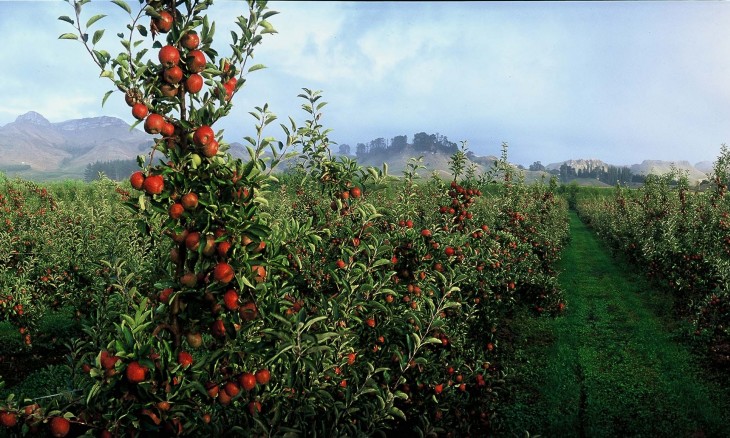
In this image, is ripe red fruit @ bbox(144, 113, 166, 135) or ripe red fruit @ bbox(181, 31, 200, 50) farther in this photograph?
ripe red fruit @ bbox(181, 31, 200, 50)

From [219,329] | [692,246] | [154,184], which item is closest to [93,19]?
[154,184]

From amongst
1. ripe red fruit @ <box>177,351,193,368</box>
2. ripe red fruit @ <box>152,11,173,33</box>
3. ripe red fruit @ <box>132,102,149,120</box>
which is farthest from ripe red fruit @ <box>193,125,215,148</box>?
ripe red fruit @ <box>177,351,193,368</box>

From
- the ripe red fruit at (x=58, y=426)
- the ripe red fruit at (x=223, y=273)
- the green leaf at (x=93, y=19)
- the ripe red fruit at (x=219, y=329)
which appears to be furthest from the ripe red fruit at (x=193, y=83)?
the ripe red fruit at (x=58, y=426)

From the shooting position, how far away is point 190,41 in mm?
2596

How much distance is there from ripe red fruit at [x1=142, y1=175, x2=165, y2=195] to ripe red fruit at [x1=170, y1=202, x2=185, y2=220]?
0.12 meters

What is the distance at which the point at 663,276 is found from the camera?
1373 centimetres

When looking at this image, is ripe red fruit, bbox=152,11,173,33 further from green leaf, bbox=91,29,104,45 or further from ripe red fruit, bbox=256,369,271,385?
ripe red fruit, bbox=256,369,271,385

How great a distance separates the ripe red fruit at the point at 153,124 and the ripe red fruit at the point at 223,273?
88 cm

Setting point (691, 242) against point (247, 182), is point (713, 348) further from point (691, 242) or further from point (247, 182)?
point (247, 182)

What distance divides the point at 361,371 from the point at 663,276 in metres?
13.7

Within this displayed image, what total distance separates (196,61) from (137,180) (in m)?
0.81

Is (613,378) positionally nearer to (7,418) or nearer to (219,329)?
(219,329)

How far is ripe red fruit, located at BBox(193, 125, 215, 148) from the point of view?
8.21 feet

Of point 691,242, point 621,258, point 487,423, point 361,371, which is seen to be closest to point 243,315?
point 361,371
